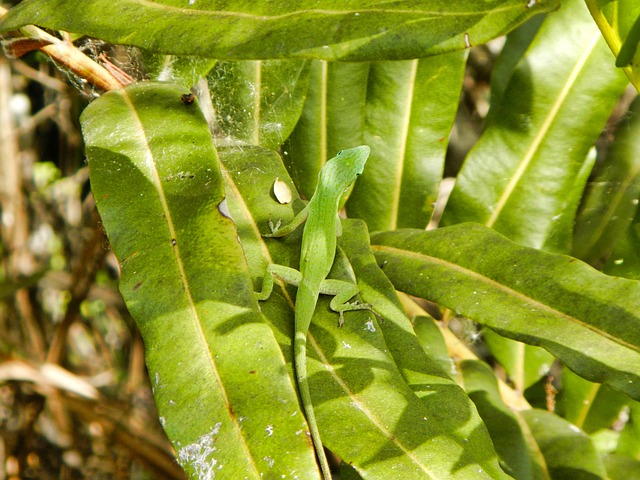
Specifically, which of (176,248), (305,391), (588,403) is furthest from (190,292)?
(588,403)

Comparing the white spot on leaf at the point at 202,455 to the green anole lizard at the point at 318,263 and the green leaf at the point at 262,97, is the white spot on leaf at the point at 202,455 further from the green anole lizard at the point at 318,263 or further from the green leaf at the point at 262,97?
the green leaf at the point at 262,97

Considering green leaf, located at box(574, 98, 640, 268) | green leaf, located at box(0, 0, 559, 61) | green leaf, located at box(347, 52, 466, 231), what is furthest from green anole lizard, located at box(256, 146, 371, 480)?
green leaf, located at box(574, 98, 640, 268)

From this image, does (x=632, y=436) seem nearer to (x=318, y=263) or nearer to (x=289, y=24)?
(x=318, y=263)

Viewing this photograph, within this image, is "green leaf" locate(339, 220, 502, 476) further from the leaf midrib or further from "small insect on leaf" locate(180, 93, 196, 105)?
"small insect on leaf" locate(180, 93, 196, 105)

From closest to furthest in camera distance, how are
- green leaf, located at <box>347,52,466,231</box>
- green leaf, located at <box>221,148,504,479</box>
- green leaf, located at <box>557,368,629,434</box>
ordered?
green leaf, located at <box>221,148,504,479</box> → green leaf, located at <box>557,368,629,434</box> → green leaf, located at <box>347,52,466,231</box>

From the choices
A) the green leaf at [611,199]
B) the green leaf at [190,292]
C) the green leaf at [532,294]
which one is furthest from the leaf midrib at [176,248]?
the green leaf at [611,199]

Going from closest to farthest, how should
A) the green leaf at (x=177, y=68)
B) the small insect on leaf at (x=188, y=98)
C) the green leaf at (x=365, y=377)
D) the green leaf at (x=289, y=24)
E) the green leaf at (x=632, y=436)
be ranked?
the green leaf at (x=289, y=24) < the green leaf at (x=365, y=377) < the small insect on leaf at (x=188, y=98) < the green leaf at (x=177, y=68) < the green leaf at (x=632, y=436)
